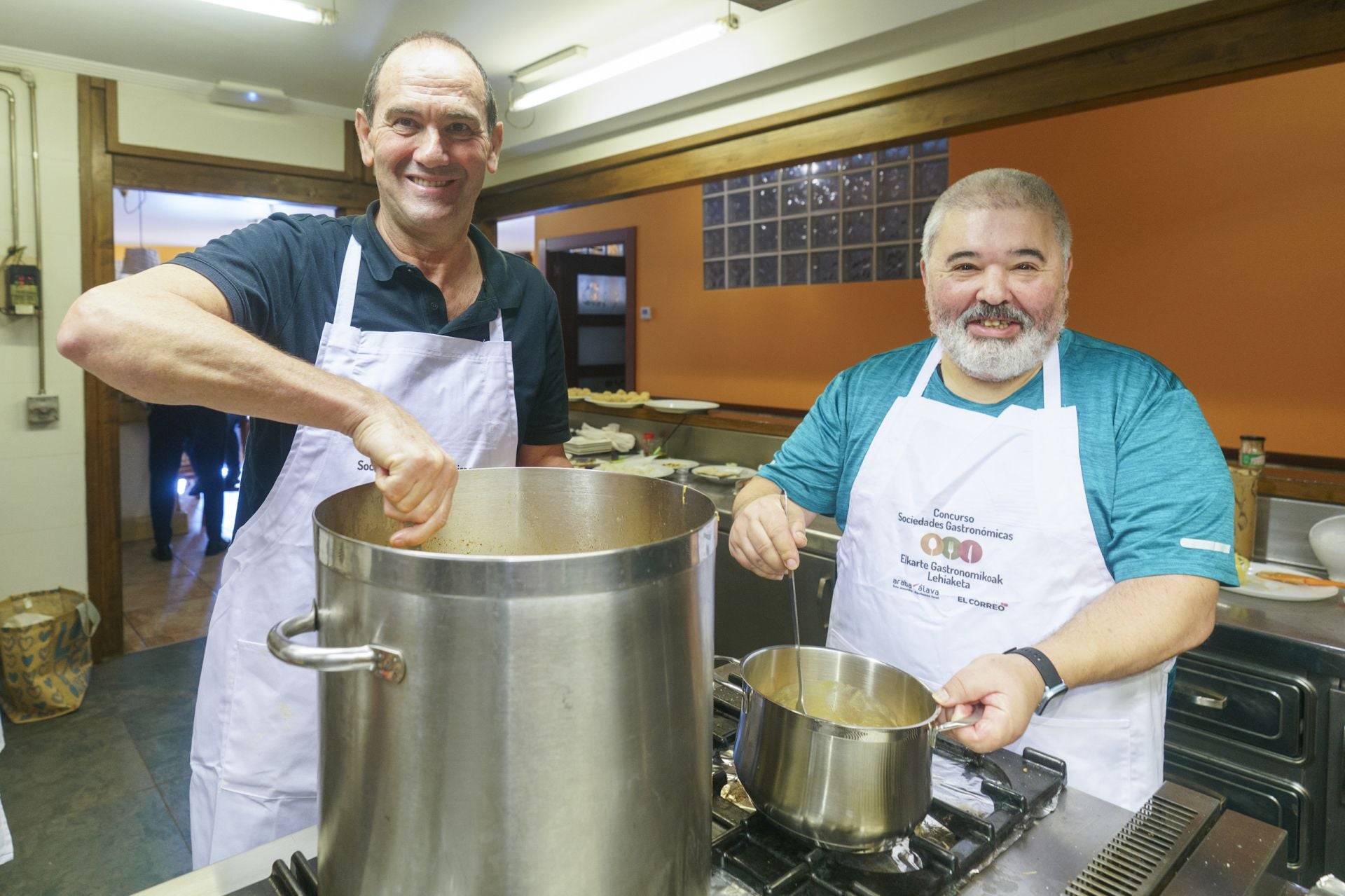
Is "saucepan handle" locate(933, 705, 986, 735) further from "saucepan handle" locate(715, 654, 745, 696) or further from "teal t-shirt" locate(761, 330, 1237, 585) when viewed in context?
"teal t-shirt" locate(761, 330, 1237, 585)

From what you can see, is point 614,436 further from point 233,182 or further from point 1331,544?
point 1331,544

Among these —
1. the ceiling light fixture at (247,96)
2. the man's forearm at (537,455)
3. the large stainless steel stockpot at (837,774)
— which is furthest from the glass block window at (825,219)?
the large stainless steel stockpot at (837,774)

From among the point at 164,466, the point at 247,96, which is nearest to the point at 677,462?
the point at 247,96

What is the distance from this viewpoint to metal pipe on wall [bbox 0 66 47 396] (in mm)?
3738

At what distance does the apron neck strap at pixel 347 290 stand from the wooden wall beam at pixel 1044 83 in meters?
→ 2.15

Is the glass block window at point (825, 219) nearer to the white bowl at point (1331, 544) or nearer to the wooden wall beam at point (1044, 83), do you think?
the wooden wall beam at point (1044, 83)

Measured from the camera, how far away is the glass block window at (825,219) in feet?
16.2

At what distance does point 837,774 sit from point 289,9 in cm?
323

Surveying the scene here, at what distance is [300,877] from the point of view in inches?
29.0

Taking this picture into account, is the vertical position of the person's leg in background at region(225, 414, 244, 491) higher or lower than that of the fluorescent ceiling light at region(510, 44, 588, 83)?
lower

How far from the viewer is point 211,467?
583cm

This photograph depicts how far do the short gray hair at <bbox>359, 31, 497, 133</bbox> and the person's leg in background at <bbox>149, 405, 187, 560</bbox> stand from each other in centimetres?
493

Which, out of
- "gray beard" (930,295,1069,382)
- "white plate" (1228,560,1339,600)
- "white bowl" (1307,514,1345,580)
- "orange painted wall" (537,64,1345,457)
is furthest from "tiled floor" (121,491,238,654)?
"orange painted wall" (537,64,1345,457)

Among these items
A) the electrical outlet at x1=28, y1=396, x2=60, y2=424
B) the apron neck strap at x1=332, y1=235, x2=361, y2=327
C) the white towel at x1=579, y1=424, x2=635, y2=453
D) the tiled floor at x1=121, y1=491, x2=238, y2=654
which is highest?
the apron neck strap at x1=332, y1=235, x2=361, y2=327
